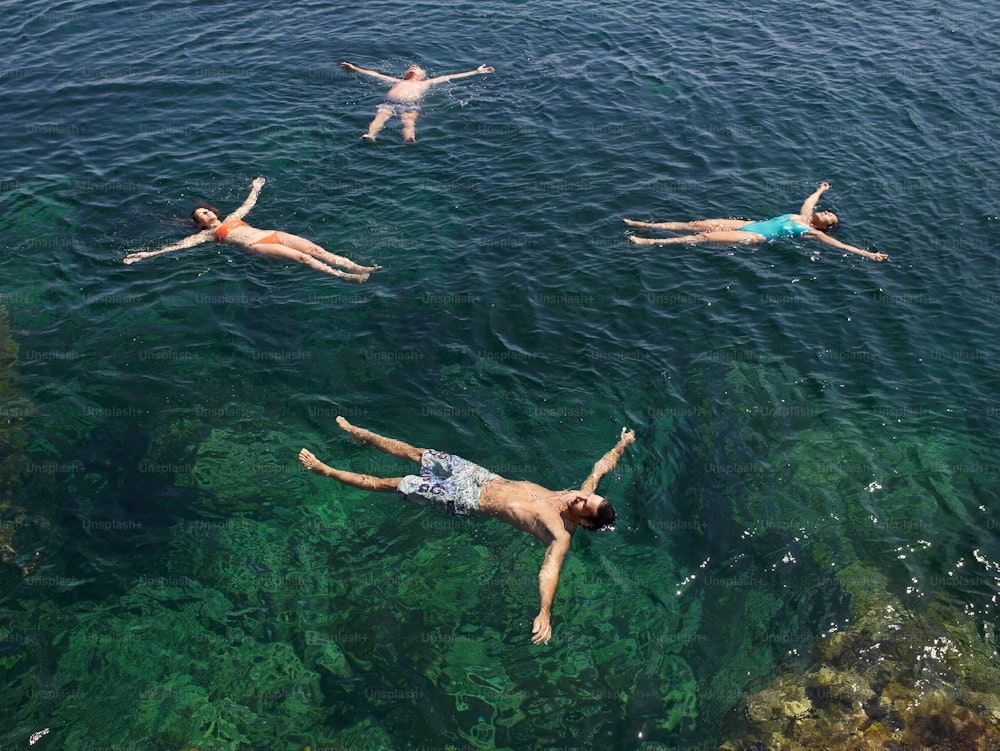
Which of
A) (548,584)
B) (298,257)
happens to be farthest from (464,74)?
(548,584)

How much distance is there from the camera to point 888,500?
1325 centimetres

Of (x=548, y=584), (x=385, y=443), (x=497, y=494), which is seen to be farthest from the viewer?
(x=385, y=443)

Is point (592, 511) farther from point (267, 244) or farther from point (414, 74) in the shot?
point (414, 74)

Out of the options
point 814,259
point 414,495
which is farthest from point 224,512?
point 814,259

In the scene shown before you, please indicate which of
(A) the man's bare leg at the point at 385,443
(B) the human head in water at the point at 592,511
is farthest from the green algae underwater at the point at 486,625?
(B) the human head in water at the point at 592,511

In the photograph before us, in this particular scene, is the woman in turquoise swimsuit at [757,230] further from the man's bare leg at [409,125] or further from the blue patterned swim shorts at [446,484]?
the blue patterned swim shorts at [446,484]

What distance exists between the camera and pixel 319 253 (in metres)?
17.9

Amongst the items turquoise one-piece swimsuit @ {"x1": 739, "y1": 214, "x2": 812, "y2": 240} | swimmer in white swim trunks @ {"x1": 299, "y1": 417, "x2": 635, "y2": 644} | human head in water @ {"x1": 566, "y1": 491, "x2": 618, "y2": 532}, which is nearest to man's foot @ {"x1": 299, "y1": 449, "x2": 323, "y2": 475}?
swimmer in white swim trunks @ {"x1": 299, "y1": 417, "x2": 635, "y2": 644}

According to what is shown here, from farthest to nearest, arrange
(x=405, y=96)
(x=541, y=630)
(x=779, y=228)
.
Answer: (x=405, y=96) < (x=779, y=228) < (x=541, y=630)

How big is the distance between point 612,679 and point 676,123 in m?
18.8

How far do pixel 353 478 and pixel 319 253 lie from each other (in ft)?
25.1

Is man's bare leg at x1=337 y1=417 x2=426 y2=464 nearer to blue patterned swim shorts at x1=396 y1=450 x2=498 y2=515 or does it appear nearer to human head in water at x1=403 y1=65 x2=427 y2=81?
blue patterned swim shorts at x1=396 y1=450 x2=498 y2=515

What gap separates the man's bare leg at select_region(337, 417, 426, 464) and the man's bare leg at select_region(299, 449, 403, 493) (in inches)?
25.0

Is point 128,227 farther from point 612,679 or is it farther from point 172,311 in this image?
point 612,679
